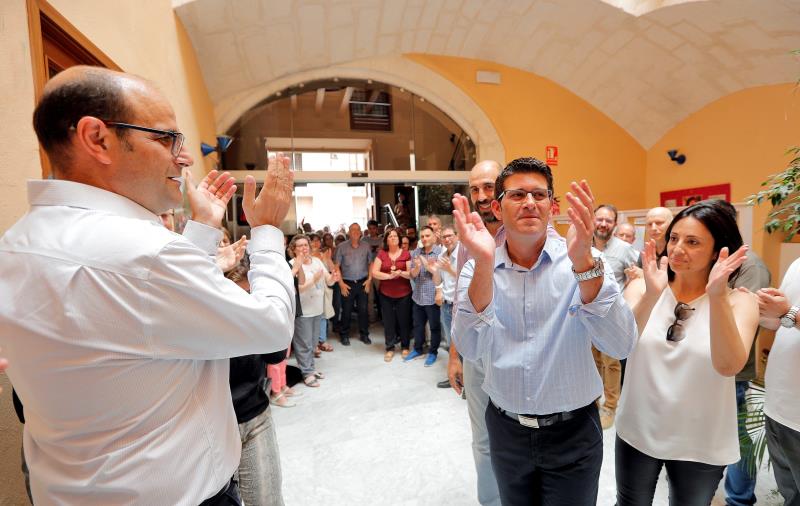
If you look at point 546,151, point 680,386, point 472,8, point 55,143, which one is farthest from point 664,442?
point 546,151

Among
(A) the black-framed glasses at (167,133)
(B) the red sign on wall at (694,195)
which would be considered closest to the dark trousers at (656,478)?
(A) the black-framed glasses at (167,133)

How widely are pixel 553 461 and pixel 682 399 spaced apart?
0.55m

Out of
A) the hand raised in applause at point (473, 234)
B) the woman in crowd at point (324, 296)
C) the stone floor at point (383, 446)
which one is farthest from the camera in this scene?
the woman in crowd at point (324, 296)

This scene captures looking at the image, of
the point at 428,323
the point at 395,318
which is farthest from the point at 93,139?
the point at 395,318

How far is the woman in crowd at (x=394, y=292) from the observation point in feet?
15.9

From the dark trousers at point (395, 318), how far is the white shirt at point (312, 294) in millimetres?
920

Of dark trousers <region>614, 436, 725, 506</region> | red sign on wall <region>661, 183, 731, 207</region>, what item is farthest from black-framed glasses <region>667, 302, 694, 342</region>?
red sign on wall <region>661, 183, 731, 207</region>

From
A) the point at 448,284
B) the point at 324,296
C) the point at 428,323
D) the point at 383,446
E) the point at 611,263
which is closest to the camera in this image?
the point at 383,446

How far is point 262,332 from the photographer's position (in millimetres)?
831

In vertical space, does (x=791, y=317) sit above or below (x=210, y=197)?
below

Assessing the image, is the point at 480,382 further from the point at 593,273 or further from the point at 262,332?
the point at 262,332

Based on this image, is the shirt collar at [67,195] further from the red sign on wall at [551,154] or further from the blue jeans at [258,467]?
the red sign on wall at [551,154]

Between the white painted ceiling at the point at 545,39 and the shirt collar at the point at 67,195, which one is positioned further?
the white painted ceiling at the point at 545,39

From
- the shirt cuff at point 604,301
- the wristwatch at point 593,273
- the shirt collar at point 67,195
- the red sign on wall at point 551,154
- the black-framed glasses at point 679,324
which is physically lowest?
the black-framed glasses at point 679,324
